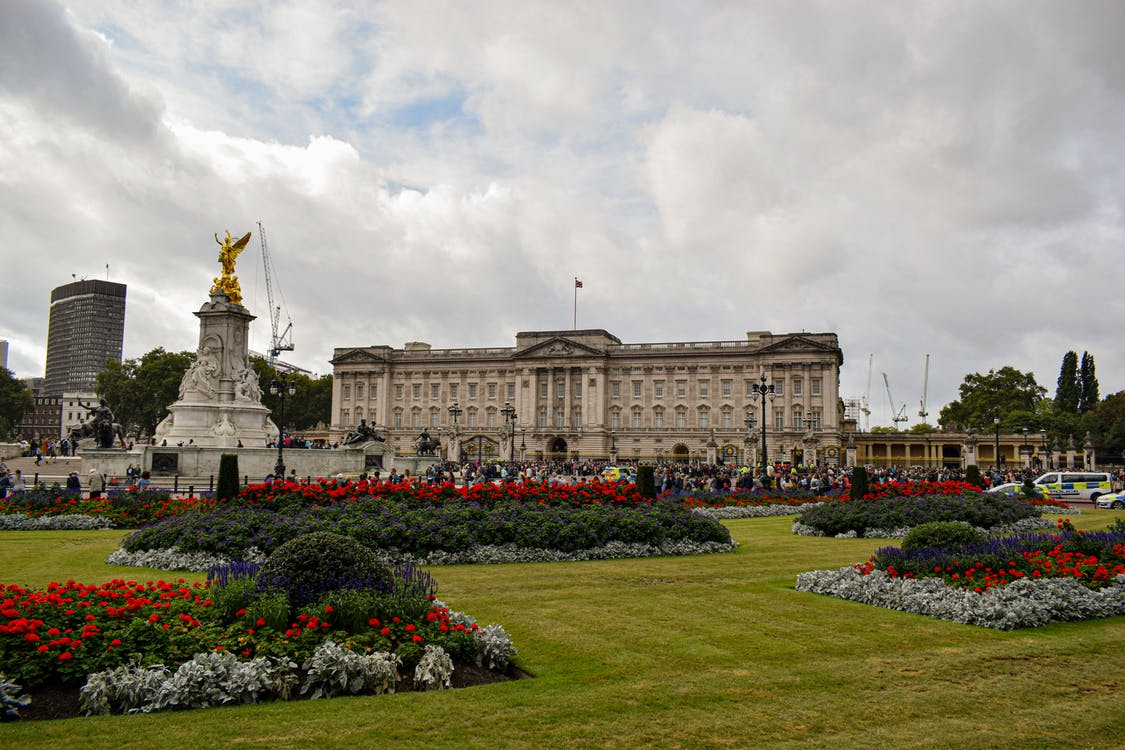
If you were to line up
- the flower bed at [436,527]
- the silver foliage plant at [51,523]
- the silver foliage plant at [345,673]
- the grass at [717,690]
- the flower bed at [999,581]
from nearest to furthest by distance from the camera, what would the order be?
the grass at [717,690], the silver foliage plant at [345,673], the flower bed at [999,581], the flower bed at [436,527], the silver foliage plant at [51,523]

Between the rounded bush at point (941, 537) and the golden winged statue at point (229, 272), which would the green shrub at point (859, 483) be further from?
the golden winged statue at point (229, 272)

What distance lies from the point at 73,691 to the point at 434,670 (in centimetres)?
289

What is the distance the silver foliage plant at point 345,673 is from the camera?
7.02 metres

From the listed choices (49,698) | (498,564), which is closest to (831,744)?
(49,698)

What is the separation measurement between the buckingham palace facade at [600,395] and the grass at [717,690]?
72.7 meters

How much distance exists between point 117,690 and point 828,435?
85587 mm

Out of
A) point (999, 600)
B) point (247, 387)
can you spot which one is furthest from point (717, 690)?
point (247, 387)

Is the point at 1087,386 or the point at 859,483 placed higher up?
the point at 1087,386

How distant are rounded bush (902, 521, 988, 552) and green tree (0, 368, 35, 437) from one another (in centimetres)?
10266

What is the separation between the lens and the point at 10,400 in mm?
92188

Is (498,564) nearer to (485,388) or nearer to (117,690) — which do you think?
(117,690)

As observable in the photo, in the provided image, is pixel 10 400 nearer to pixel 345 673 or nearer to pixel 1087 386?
pixel 345 673

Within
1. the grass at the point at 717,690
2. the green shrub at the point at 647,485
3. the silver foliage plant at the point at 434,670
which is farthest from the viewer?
the green shrub at the point at 647,485

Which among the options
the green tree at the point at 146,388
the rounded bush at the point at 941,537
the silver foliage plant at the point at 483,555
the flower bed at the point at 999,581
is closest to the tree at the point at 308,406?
the green tree at the point at 146,388
